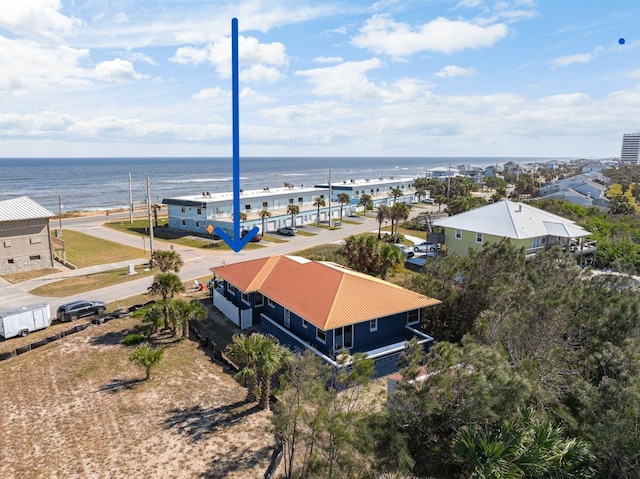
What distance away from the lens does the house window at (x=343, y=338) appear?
2400cm

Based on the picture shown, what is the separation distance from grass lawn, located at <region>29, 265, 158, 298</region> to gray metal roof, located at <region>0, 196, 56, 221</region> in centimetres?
771

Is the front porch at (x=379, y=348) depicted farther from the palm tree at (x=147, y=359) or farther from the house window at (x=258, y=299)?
the palm tree at (x=147, y=359)

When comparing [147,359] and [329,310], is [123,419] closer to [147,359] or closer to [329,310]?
[147,359]

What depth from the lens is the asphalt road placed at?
36.3 meters

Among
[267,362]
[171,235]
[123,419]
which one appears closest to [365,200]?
[171,235]

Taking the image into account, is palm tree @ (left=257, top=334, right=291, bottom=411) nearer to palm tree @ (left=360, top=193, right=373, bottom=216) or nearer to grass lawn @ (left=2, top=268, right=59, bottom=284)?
grass lawn @ (left=2, top=268, right=59, bottom=284)

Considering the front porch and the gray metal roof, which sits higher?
the gray metal roof

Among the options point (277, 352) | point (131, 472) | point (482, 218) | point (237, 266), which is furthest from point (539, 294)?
point (482, 218)

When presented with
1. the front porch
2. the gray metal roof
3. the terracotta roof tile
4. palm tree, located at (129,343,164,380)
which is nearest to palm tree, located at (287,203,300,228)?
the gray metal roof

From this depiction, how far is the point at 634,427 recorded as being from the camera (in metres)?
12.0

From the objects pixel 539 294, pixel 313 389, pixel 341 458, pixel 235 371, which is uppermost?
pixel 539 294

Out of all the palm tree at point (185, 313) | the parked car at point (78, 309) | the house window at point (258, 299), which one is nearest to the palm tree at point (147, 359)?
the palm tree at point (185, 313)

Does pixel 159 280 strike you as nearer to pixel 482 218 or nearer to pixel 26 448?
pixel 26 448

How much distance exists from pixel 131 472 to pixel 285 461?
18.8ft
